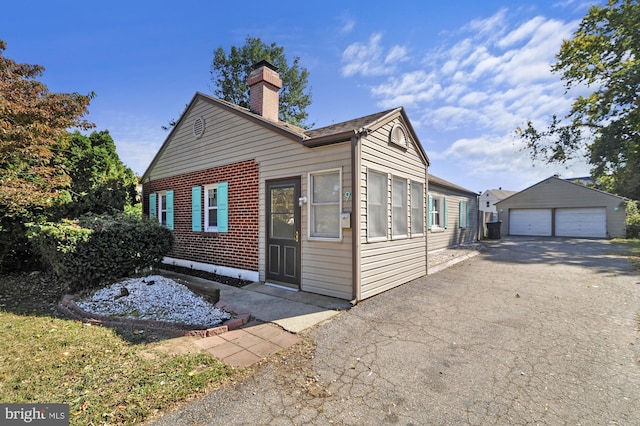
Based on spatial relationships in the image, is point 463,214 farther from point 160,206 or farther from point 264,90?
point 160,206

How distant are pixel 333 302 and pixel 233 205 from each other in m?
3.90

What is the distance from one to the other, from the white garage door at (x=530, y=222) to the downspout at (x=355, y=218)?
23.6 metres

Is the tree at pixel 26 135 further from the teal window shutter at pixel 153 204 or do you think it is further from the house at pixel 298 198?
the house at pixel 298 198

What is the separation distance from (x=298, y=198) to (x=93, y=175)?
25.0 feet

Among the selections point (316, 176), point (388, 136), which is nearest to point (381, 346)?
point (316, 176)

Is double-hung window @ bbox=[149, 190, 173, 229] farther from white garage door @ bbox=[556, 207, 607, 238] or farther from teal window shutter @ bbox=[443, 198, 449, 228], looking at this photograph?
white garage door @ bbox=[556, 207, 607, 238]

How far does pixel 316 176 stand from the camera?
5.94 metres

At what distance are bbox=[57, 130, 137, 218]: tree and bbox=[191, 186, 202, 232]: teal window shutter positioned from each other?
8.55 ft

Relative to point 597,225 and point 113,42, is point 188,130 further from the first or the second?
point 597,225

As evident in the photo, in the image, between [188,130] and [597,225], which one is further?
[597,225]

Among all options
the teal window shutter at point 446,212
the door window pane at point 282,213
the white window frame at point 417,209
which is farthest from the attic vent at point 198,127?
the teal window shutter at point 446,212

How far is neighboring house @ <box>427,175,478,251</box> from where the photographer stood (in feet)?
39.9

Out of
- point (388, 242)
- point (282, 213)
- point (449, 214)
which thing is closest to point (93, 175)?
point (282, 213)

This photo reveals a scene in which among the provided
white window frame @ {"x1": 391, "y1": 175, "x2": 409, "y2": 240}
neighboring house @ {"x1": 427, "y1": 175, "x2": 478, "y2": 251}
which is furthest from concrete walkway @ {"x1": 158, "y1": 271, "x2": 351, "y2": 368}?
neighboring house @ {"x1": 427, "y1": 175, "x2": 478, "y2": 251}
